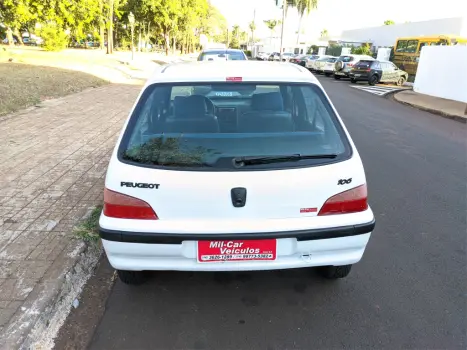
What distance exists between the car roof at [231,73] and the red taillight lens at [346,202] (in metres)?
0.89

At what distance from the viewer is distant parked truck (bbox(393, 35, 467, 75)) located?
2475cm

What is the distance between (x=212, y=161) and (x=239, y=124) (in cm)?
50

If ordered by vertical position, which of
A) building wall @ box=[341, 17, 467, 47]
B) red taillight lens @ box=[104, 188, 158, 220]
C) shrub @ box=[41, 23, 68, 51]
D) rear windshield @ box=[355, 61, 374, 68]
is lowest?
red taillight lens @ box=[104, 188, 158, 220]

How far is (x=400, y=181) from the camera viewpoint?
18.3 feet

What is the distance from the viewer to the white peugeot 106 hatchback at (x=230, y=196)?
7.70 feet

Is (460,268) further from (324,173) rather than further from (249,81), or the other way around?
(249,81)

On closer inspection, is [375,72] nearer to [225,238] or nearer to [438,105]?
[438,105]

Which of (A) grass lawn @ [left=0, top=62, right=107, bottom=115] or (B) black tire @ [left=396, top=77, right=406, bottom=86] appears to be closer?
(A) grass lawn @ [left=0, top=62, right=107, bottom=115]

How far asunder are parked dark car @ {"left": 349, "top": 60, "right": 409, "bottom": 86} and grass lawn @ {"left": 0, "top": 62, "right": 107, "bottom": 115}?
1402 cm

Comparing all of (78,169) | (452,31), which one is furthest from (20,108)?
(452,31)

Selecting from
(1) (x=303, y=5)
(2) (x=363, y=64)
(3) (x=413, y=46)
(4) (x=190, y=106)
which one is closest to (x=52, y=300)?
(4) (x=190, y=106)

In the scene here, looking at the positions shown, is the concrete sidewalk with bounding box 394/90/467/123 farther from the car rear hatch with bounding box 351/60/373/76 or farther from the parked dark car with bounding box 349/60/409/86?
the car rear hatch with bounding box 351/60/373/76

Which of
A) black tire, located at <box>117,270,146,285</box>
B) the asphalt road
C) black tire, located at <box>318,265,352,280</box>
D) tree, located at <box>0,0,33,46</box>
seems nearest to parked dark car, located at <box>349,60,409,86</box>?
tree, located at <box>0,0,33,46</box>

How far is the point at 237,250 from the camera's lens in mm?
2426
